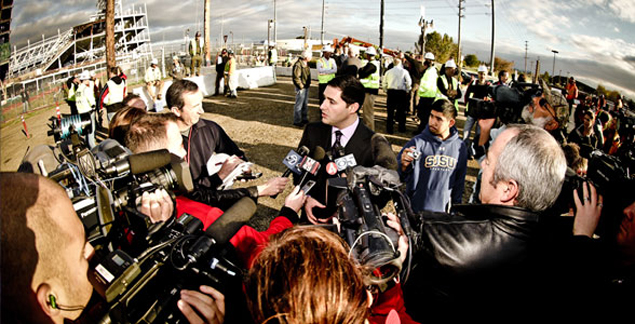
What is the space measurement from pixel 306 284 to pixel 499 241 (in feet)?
3.53

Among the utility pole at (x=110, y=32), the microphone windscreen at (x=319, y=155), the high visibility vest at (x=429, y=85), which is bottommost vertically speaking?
the microphone windscreen at (x=319, y=155)

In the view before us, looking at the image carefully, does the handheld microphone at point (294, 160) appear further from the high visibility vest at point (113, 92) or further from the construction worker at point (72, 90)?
the construction worker at point (72, 90)

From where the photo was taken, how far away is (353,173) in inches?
69.1

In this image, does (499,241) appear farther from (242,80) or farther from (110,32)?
(242,80)

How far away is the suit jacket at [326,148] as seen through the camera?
2.67 metres

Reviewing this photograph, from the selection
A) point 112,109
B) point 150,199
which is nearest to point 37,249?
point 150,199

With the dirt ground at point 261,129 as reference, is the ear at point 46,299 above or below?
above

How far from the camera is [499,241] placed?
1539mm

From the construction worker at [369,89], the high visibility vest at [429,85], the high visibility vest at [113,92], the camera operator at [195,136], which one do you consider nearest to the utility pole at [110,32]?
the high visibility vest at [113,92]

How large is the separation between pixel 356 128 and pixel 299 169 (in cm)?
69

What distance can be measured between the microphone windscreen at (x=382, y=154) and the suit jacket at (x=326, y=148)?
3cm

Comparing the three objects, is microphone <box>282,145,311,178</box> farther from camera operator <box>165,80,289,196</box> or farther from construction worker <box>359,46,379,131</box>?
construction worker <box>359,46,379,131</box>

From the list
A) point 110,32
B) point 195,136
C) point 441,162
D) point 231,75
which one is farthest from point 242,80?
point 441,162

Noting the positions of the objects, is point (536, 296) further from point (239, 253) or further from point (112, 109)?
point (112, 109)
